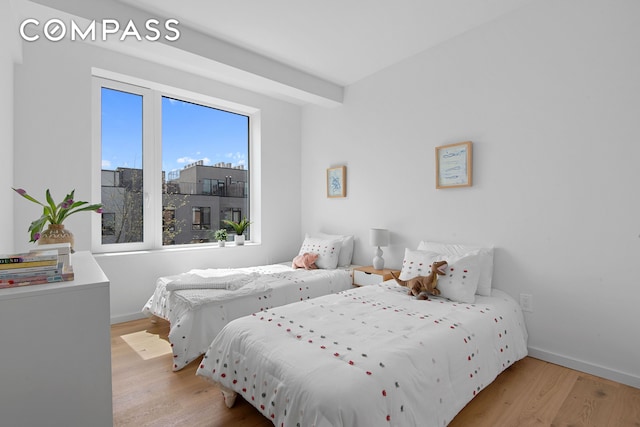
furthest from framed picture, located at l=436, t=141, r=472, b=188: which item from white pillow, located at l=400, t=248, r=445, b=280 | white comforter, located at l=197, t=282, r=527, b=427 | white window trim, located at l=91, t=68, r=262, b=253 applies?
white window trim, located at l=91, t=68, r=262, b=253

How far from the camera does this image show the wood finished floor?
1739 mm

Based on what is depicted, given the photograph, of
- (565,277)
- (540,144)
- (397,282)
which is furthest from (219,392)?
(540,144)

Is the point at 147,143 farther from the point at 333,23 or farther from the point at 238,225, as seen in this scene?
the point at 333,23

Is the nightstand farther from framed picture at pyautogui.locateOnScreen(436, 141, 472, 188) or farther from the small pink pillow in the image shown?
framed picture at pyautogui.locateOnScreen(436, 141, 472, 188)

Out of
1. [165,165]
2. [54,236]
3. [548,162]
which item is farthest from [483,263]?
[165,165]

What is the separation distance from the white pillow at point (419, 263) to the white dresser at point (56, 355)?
85.3 inches

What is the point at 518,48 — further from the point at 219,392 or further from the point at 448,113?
the point at 219,392

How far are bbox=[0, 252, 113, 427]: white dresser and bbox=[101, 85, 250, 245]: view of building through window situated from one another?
8.11 feet

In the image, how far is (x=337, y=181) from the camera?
13.4 feet

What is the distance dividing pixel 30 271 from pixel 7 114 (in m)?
2.04

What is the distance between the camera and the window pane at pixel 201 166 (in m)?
3.79

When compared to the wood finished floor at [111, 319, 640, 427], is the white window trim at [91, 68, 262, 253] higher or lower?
higher

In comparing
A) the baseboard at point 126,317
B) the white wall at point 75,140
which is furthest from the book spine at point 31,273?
the baseboard at point 126,317

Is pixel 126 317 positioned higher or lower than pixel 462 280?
lower
